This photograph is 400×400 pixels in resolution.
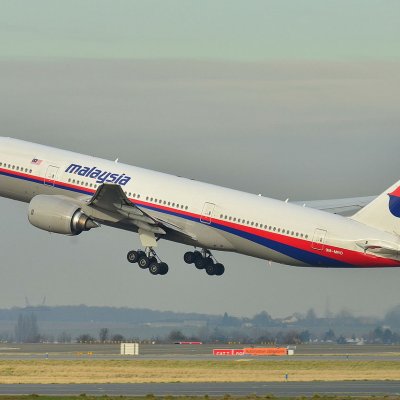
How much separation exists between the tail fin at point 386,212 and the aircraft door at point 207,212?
10.1 meters

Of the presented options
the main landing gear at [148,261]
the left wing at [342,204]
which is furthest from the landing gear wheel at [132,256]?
the left wing at [342,204]

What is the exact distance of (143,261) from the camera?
89.9m

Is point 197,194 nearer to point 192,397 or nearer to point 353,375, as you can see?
point 353,375

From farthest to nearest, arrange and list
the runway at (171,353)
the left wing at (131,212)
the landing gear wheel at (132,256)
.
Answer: the runway at (171,353) < the landing gear wheel at (132,256) < the left wing at (131,212)

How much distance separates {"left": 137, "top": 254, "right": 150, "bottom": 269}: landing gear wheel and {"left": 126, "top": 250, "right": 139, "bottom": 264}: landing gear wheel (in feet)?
0.85

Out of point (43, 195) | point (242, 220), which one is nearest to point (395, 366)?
point (242, 220)

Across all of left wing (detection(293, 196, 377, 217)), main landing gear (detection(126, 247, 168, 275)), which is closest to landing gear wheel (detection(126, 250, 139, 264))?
main landing gear (detection(126, 247, 168, 275))

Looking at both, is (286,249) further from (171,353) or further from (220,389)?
(171,353)

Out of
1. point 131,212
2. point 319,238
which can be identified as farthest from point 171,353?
point 319,238

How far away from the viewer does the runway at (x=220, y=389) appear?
6675 centimetres

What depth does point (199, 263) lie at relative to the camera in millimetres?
92688

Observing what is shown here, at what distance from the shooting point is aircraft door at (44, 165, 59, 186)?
294 ft

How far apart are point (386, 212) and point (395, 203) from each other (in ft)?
2.64

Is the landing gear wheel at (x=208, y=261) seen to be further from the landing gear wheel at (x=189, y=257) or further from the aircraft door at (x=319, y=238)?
the aircraft door at (x=319, y=238)
